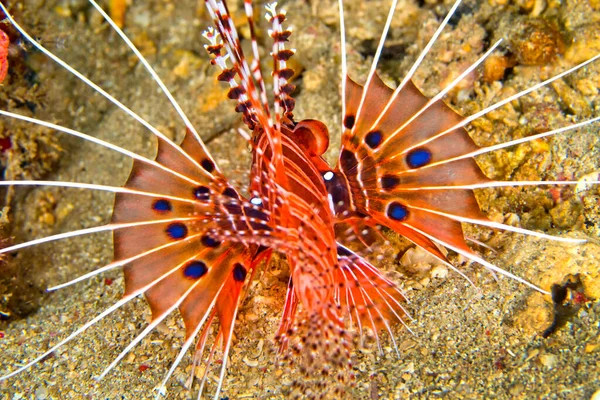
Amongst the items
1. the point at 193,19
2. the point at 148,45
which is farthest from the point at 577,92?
the point at 148,45

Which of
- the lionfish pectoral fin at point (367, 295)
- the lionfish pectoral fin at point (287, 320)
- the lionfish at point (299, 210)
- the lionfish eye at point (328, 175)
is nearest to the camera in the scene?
the lionfish at point (299, 210)

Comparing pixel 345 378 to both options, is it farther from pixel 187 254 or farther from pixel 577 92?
pixel 577 92

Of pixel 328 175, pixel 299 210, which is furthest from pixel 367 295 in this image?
pixel 328 175

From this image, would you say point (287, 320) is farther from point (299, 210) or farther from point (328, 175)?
point (328, 175)

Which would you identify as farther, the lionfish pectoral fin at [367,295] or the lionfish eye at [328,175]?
the lionfish eye at [328,175]

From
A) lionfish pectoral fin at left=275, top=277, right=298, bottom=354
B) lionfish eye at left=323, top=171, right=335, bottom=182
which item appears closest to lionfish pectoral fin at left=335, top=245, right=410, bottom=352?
lionfish pectoral fin at left=275, top=277, right=298, bottom=354

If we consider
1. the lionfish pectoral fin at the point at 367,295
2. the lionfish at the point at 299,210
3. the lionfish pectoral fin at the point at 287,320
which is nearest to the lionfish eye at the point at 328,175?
the lionfish at the point at 299,210

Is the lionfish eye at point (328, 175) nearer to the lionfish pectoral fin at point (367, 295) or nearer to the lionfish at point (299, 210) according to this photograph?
the lionfish at point (299, 210)

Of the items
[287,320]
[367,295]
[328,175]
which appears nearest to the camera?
[287,320]

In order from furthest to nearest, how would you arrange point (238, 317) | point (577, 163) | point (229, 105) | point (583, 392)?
point (229, 105) < point (577, 163) < point (238, 317) < point (583, 392)
